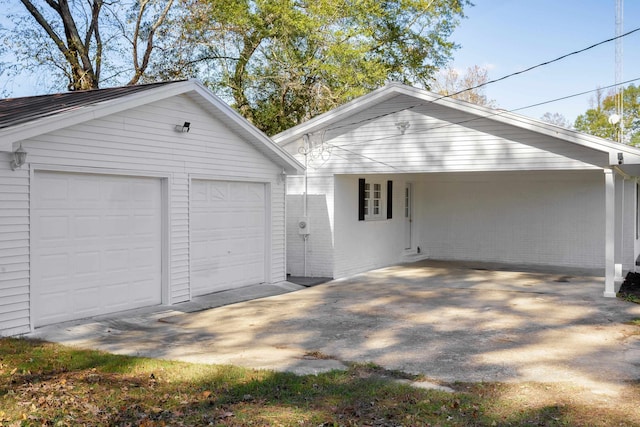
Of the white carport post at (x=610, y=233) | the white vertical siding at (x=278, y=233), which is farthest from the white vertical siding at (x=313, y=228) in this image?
the white carport post at (x=610, y=233)

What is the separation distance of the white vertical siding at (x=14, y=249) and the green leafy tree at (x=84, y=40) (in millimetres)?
15077

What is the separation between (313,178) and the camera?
1406 cm

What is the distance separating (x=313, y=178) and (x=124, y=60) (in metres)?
12.3

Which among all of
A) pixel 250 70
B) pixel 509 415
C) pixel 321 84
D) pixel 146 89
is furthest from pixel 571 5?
pixel 509 415

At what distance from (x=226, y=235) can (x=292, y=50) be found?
13.3 metres

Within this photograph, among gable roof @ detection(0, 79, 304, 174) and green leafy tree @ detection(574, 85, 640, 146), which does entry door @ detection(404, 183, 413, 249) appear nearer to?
gable roof @ detection(0, 79, 304, 174)

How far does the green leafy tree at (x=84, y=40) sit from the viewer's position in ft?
70.3

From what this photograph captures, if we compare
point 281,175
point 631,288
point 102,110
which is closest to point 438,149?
point 281,175

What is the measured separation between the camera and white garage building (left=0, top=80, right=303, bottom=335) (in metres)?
7.58

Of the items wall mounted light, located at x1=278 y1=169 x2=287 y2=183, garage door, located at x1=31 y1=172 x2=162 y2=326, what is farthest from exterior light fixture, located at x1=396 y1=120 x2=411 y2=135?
garage door, located at x1=31 y1=172 x2=162 y2=326

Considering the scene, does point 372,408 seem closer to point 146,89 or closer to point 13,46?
point 146,89

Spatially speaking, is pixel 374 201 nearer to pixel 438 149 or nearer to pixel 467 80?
pixel 438 149

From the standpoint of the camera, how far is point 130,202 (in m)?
9.27

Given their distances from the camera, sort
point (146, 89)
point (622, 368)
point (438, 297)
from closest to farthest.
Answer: point (622, 368) < point (146, 89) < point (438, 297)
